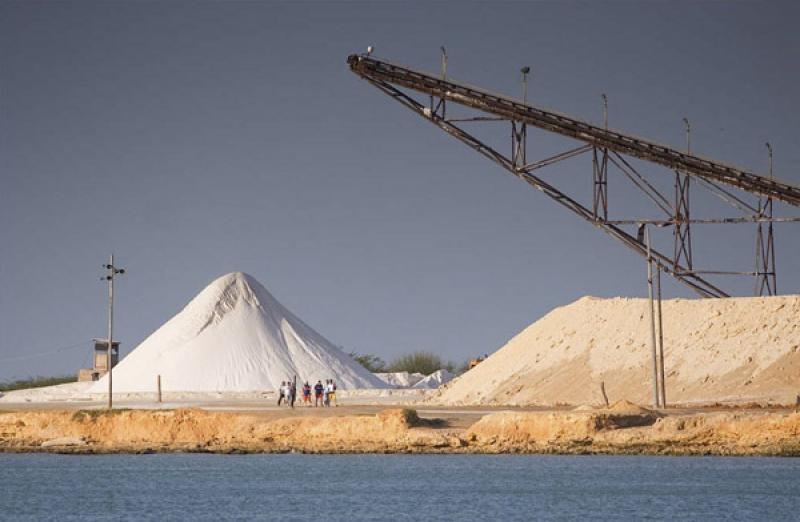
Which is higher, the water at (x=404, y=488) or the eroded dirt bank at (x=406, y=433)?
the eroded dirt bank at (x=406, y=433)

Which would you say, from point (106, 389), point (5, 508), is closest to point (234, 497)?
point (5, 508)

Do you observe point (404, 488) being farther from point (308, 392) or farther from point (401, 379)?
point (401, 379)

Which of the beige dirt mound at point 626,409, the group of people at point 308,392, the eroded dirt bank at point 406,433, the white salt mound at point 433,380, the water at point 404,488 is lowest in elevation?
the water at point 404,488

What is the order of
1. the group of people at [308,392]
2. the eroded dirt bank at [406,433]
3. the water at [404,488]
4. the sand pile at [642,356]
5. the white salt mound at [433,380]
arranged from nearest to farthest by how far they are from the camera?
the water at [404,488] < the eroded dirt bank at [406,433] < the sand pile at [642,356] < the group of people at [308,392] < the white salt mound at [433,380]

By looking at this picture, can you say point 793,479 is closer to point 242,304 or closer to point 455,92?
point 455,92

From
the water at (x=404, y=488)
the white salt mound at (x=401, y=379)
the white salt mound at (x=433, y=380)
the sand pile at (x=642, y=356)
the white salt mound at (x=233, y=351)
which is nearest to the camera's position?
the water at (x=404, y=488)

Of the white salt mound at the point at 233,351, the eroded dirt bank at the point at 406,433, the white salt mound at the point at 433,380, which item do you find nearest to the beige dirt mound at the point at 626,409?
the eroded dirt bank at the point at 406,433

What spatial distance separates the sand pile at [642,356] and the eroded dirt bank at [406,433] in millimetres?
7116

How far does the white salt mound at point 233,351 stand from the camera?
255 feet

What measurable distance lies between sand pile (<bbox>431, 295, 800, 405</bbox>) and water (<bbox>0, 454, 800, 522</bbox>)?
959 cm

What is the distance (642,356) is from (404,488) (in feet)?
66.1

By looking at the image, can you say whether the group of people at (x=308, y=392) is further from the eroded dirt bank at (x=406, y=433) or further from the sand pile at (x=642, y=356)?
the eroded dirt bank at (x=406, y=433)

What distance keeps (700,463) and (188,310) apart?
47.8 m

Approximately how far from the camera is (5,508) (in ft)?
121
